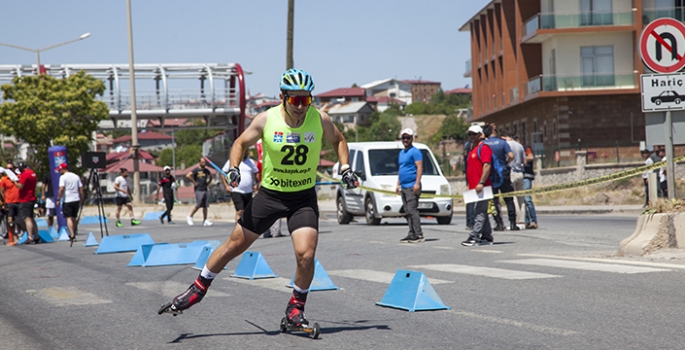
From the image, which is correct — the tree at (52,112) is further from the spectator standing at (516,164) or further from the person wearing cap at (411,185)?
the person wearing cap at (411,185)

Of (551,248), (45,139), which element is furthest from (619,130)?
(551,248)

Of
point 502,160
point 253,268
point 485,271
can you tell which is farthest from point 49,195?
point 485,271

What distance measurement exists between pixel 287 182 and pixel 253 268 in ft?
13.1

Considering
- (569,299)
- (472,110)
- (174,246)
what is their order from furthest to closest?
(472,110)
(174,246)
(569,299)

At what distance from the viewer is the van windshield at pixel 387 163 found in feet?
68.8

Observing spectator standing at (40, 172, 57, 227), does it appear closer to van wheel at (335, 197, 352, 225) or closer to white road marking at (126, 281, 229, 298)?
van wheel at (335, 197, 352, 225)

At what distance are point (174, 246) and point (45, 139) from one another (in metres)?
42.5

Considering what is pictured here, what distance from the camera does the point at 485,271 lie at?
10.3 metres

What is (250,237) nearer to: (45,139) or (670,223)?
(670,223)

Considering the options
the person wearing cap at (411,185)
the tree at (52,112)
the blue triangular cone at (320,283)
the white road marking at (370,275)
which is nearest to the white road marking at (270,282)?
the blue triangular cone at (320,283)

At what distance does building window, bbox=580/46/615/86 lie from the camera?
48.4m

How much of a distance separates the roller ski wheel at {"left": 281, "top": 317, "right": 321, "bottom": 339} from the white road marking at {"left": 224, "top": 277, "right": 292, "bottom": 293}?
2552mm

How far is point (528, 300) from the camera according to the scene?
309 inches

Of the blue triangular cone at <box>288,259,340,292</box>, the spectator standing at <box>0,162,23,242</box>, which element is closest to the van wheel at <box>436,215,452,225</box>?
the spectator standing at <box>0,162,23,242</box>
